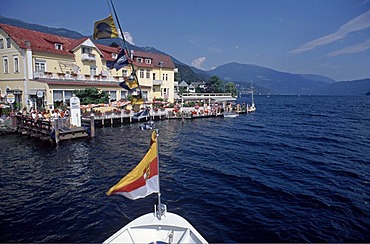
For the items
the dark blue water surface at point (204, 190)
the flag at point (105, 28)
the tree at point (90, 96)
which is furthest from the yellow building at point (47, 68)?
the flag at point (105, 28)

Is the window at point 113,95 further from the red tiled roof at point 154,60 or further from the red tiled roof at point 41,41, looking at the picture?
the red tiled roof at point 154,60

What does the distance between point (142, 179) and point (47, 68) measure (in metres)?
35.6

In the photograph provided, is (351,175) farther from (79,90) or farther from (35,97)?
(35,97)

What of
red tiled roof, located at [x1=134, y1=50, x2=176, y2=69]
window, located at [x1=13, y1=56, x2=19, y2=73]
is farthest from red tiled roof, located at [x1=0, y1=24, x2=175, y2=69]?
red tiled roof, located at [x1=134, y1=50, x2=176, y2=69]

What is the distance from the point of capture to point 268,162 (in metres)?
18.2

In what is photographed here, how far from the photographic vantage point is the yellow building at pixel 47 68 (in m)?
32.6

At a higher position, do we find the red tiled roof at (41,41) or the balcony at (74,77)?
the red tiled roof at (41,41)

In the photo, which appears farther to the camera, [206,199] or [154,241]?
[206,199]

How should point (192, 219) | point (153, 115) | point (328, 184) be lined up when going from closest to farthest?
point (192, 219) < point (328, 184) < point (153, 115)

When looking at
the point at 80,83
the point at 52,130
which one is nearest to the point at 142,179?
the point at 52,130

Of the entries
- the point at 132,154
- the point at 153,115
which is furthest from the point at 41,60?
the point at 132,154

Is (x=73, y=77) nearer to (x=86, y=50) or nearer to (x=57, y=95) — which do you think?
(x=57, y=95)

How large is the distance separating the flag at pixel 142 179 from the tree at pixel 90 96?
30.3 meters

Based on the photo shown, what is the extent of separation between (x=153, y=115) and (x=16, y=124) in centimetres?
1830
